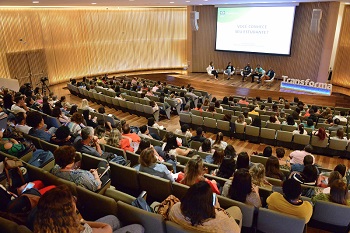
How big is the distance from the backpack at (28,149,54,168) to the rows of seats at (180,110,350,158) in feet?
16.1

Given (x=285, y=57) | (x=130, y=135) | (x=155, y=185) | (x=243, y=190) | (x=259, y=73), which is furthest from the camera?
(x=285, y=57)

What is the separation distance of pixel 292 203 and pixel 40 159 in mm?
3006

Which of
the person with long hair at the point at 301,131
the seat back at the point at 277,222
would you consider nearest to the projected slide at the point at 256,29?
the person with long hair at the point at 301,131

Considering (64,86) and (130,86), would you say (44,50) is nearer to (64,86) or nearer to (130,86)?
(64,86)

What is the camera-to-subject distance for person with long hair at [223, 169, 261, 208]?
9.87 feet

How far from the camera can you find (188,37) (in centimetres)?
1662

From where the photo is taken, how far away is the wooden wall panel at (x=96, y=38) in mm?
12461

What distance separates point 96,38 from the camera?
612 inches

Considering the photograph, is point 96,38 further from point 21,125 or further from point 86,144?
point 86,144

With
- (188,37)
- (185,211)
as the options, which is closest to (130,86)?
(188,37)

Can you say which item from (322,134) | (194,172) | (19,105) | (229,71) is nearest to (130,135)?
(194,172)

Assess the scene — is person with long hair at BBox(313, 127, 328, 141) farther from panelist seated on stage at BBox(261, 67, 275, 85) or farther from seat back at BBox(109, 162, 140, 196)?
panelist seated on stage at BBox(261, 67, 275, 85)

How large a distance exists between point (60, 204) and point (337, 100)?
12.7 metres

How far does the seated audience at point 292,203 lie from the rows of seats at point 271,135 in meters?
4.15
